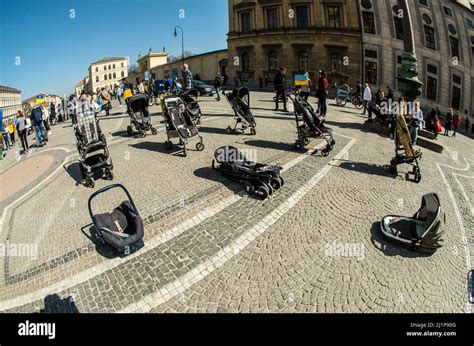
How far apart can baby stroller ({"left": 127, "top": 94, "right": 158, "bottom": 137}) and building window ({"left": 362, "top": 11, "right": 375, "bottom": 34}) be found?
2309 cm

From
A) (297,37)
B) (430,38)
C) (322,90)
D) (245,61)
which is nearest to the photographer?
(322,90)

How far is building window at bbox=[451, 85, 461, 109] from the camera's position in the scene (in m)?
31.0

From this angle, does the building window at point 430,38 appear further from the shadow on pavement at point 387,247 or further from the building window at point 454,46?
the shadow on pavement at point 387,247

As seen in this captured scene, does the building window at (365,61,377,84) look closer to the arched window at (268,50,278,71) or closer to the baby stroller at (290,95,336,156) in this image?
the arched window at (268,50,278,71)

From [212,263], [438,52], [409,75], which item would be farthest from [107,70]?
[212,263]

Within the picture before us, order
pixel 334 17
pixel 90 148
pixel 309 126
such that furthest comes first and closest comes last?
pixel 334 17, pixel 309 126, pixel 90 148

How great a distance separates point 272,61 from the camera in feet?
96.2

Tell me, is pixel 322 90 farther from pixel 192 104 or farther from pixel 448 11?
pixel 448 11

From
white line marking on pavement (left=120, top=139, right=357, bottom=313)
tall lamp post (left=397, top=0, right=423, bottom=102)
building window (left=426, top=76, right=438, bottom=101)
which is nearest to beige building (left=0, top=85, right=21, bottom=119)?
white line marking on pavement (left=120, top=139, right=357, bottom=313)

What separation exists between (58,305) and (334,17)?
3055 cm

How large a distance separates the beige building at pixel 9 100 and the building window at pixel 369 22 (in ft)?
230

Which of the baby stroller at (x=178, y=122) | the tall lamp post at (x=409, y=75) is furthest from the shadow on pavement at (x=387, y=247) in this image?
the tall lamp post at (x=409, y=75)

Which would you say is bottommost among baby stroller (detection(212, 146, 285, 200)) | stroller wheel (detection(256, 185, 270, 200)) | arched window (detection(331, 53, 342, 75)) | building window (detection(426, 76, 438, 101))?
stroller wheel (detection(256, 185, 270, 200))

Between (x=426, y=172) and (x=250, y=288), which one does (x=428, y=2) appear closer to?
(x=426, y=172)
